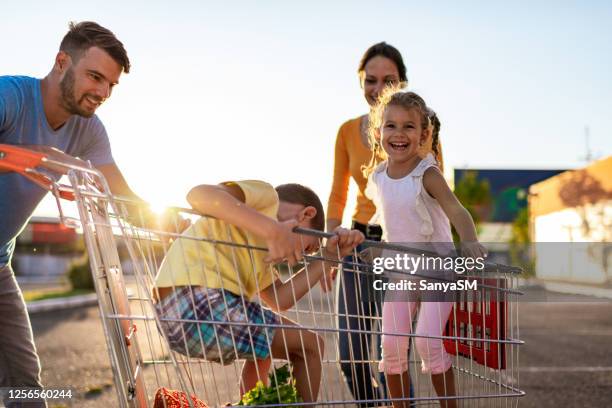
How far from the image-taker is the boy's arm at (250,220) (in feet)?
10.1

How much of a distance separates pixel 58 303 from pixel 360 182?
14.8m

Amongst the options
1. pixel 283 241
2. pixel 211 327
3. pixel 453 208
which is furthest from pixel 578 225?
pixel 283 241

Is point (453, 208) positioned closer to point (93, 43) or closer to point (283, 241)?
point (283, 241)

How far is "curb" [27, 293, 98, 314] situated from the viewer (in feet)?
56.1

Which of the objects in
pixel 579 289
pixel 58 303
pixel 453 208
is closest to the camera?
pixel 453 208

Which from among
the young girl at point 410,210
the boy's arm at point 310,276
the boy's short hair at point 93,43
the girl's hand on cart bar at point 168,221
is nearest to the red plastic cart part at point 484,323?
the young girl at point 410,210

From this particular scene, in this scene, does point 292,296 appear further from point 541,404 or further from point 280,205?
point 541,404

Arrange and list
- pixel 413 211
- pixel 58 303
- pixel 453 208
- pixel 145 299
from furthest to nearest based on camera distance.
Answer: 1. pixel 58 303
2. pixel 413 211
3. pixel 453 208
4. pixel 145 299

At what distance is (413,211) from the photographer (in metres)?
4.17

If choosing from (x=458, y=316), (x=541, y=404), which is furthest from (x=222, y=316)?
(x=541, y=404)

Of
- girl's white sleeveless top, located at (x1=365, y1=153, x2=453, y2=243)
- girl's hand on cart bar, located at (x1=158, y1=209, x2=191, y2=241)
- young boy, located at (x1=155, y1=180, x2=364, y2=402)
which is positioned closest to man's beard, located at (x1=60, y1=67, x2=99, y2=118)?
girl's hand on cart bar, located at (x1=158, y1=209, x2=191, y2=241)

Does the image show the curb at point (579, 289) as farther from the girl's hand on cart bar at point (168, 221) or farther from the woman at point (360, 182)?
the girl's hand on cart bar at point (168, 221)

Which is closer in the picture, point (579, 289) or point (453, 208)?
point (453, 208)

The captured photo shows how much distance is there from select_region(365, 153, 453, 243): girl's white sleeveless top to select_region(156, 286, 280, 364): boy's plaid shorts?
3.67 ft
